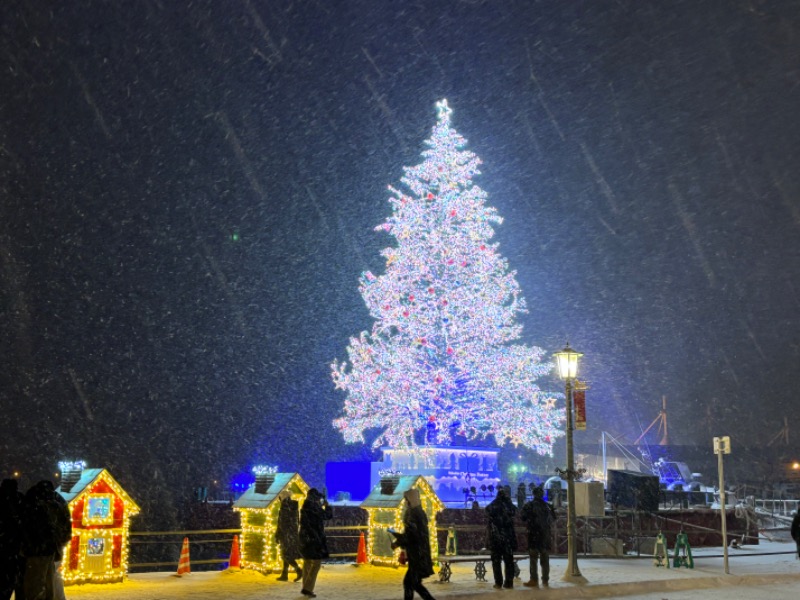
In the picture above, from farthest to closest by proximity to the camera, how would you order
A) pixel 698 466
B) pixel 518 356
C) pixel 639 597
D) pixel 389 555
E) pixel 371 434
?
pixel 698 466
pixel 371 434
pixel 518 356
pixel 389 555
pixel 639 597

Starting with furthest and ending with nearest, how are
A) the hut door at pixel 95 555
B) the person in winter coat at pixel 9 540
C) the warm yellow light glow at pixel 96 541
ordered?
1. the hut door at pixel 95 555
2. the warm yellow light glow at pixel 96 541
3. the person in winter coat at pixel 9 540

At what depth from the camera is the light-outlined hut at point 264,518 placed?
17172mm

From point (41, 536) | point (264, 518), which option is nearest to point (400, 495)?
point (264, 518)

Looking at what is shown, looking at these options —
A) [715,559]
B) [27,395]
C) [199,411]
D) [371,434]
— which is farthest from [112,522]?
[27,395]

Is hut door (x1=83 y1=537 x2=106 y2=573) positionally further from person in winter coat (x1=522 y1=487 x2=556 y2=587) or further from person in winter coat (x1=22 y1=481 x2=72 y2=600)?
person in winter coat (x1=522 y1=487 x2=556 y2=587)

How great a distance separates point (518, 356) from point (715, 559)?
34.5 ft

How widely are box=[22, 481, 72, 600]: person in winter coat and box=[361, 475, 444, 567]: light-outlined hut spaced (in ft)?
27.9

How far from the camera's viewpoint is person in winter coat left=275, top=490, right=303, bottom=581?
16.1m

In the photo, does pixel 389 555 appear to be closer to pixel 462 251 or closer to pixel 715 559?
pixel 715 559

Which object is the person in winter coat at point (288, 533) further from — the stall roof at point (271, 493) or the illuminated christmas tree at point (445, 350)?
the illuminated christmas tree at point (445, 350)

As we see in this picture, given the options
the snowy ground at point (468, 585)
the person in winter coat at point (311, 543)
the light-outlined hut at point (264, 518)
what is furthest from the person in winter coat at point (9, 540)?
the light-outlined hut at point (264, 518)

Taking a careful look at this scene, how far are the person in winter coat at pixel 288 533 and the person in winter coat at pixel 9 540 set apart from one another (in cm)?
629

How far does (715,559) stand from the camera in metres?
22.6

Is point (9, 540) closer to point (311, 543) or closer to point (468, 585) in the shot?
point (311, 543)
